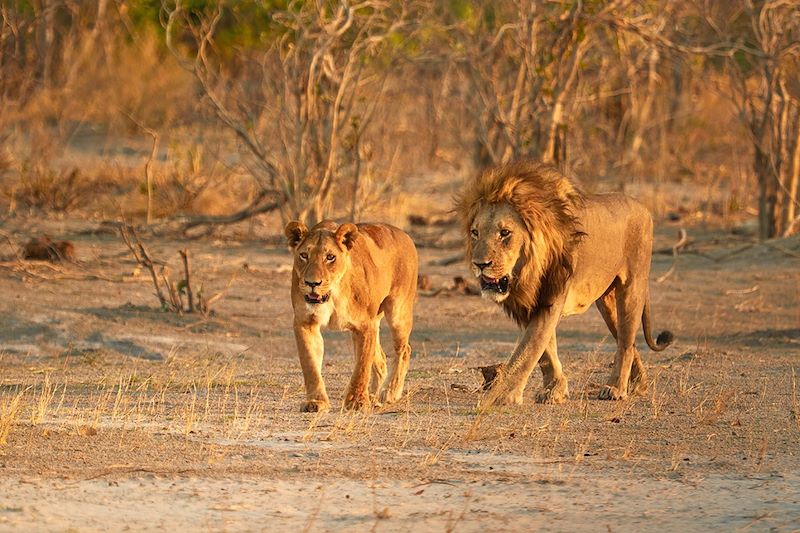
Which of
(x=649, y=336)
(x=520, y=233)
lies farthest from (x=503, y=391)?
(x=649, y=336)

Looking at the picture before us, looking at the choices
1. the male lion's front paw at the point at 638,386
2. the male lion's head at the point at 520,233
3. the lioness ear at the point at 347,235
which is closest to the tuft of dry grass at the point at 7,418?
the lioness ear at the point at 347,235

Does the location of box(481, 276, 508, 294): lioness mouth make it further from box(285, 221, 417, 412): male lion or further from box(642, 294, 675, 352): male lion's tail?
box(642, 294, 675, 352): male lion's tail

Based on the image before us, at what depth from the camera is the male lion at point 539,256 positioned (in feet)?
25.8

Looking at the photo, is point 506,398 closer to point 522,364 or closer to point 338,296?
point 522,364

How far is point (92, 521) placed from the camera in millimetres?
5461

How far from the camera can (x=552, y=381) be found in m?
8.36

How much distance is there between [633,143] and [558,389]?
15435mm

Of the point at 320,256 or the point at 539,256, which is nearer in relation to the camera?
the point at 320,256

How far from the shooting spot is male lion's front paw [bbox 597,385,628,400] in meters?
8.57

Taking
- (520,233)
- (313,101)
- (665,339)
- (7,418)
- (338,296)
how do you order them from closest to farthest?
(7,418) → (338,296) → (520,233) → (665,339) → (313,101)

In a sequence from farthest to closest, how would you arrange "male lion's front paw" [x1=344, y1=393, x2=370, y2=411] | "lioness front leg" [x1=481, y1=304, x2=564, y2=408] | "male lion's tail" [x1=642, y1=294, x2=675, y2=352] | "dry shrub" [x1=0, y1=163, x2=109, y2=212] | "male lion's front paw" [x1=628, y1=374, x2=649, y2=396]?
"dry shrub" [x1=0, y1=163, x2=109, y2=212] → "male lion's tail" [x1=642, y1=294, x2=675, y2=352] → "male lion's front paw" [x1=628, y1=374, x2=649, y2=396] → "lioness front leg" [x1=481, y1=304, x2=564, y2=408] → "male lion's front paw" [x1=344, y1=393, x2=370, y2=411]

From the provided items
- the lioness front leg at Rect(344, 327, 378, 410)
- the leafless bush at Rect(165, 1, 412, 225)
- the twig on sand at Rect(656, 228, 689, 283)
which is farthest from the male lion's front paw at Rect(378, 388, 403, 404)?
the twig on sand at Rect(656, 228, 689, 283)

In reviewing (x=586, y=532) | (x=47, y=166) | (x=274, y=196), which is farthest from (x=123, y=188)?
(x=586, y=532)

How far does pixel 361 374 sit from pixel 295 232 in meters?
0.82
